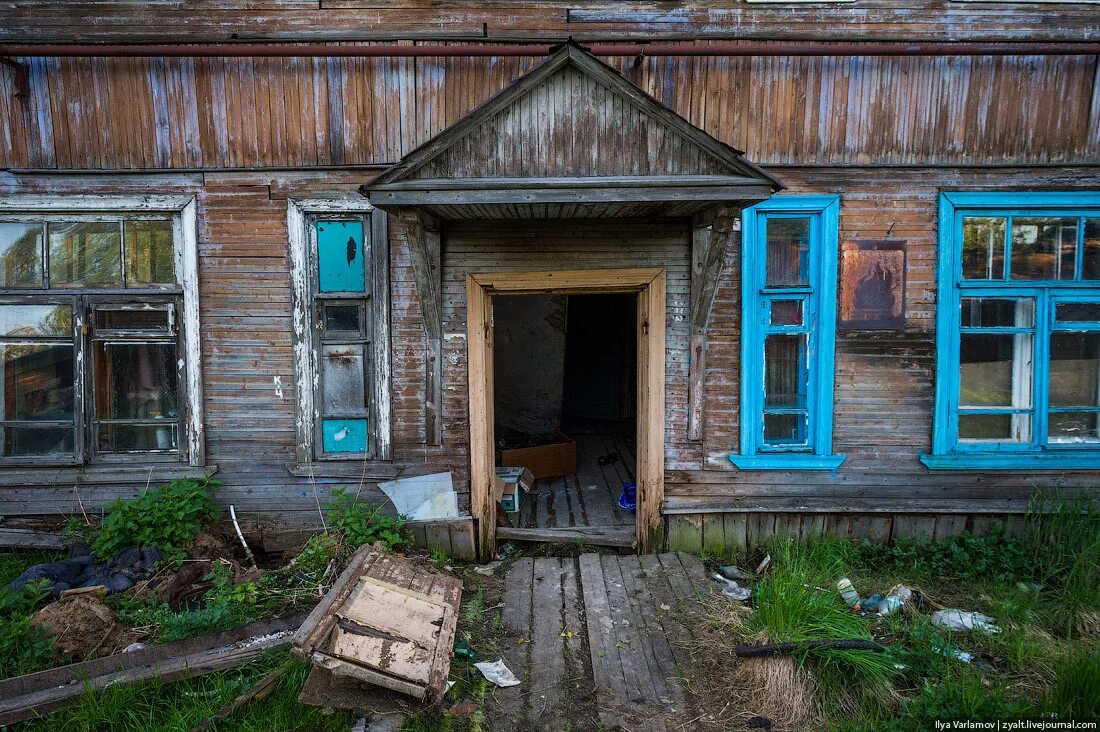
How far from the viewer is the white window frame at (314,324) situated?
5328 mm

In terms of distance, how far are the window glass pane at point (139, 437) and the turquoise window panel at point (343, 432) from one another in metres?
1.30

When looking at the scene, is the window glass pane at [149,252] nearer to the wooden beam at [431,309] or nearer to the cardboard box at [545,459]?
the wooden beam at [431,309]

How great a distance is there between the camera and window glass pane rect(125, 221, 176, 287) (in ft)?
17.7

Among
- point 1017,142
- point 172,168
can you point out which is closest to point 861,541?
point 1017,142

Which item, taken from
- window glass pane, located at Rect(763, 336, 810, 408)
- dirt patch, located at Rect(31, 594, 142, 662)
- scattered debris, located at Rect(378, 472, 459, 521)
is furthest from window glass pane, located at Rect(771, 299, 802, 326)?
dirt patch, located at Rect(31, 594, 142, 662)

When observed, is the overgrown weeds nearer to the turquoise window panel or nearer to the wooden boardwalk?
the wooden boardwalk

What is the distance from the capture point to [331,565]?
15.9 feet

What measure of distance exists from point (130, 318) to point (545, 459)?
4.50m

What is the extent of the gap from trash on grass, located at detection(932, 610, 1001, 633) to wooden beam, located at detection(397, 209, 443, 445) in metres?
4.00

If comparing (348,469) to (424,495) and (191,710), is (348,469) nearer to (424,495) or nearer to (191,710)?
(424,495)

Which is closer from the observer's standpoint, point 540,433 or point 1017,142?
point 1017,142

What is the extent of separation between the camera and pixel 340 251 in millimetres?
5371

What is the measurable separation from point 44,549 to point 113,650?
69.4 inches

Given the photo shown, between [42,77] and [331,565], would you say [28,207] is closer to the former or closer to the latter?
[42,77]
